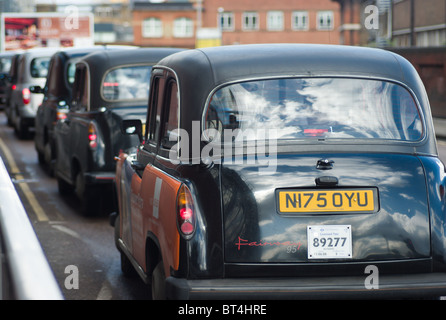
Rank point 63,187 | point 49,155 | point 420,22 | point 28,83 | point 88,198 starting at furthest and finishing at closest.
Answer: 1. point 420,22
2. point 28,83
3. point 49,155
4. point 63,187
5. point 88,198

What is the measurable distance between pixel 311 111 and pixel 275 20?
9378cm

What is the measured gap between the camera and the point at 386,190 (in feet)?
16.0

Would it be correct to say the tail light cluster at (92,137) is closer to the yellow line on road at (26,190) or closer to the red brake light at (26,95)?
the yellow line on road at (26,190)

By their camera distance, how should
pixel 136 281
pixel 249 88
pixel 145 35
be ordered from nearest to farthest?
pixel 249 88 → pixel 136 281 → pixel 145 35

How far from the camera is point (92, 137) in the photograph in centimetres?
1010

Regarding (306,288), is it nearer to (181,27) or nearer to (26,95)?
(26,95)

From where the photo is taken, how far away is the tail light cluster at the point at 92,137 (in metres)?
10.1

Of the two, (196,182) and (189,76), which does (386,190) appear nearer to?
(196,182)

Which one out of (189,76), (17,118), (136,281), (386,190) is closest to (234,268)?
(386,190)

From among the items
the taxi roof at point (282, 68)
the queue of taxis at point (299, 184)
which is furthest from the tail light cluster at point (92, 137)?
the queue of taxis at point (299, 184)

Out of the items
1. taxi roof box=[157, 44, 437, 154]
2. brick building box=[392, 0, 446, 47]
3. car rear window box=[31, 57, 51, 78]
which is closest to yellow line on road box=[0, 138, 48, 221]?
car rear window box=[31, 57, 51, 78]

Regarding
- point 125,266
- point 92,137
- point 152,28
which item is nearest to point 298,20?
point 152,28

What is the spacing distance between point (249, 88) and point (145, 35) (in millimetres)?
97030

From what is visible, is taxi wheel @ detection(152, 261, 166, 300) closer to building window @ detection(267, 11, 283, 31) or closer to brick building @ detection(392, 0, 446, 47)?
brick building @ detection(392, 0, 446, 47)
